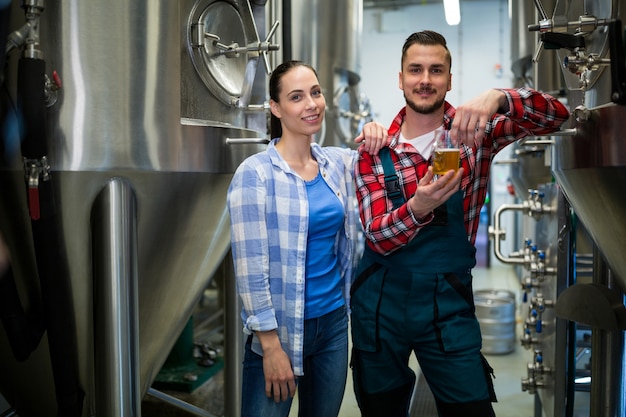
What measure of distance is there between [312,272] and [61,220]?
2.26 feet

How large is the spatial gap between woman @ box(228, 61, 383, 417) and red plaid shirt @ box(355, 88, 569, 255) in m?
0.07

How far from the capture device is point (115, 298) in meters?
1.70

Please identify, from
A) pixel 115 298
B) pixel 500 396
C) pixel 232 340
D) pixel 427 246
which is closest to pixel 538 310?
pixel 500 396

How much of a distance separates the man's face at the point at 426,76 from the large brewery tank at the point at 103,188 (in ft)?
2.17

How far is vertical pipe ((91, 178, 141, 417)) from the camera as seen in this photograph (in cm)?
169

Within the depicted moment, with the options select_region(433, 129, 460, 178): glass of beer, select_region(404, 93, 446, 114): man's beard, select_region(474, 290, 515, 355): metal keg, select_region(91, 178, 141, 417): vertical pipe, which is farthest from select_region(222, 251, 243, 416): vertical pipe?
select_region(474, 290, 515, 355): metal keg

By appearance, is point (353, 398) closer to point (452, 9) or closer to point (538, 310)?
point (538, 310)

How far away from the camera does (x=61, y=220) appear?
1.69 m

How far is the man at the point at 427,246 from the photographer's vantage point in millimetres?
1576

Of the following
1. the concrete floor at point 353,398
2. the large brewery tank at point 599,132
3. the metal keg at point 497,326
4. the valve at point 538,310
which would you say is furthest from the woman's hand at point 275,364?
the metal keg at point 497,326

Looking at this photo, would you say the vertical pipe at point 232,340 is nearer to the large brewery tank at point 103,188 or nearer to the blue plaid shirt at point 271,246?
the large brewery tank at point 103,188

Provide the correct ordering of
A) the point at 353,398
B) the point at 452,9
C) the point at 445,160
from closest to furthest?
the point at 445,160
the point at 452,9
the point at 353,398

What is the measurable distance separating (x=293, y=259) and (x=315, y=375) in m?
0.34

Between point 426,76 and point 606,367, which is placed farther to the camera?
point 606,367
